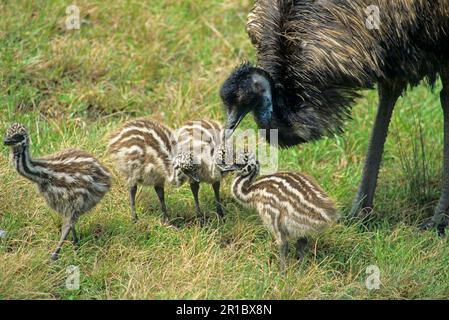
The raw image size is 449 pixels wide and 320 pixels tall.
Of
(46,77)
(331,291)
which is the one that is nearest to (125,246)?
(331,291)

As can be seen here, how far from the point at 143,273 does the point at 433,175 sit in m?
2.68

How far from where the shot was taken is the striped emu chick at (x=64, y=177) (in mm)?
5555

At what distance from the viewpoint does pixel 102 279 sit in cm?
560

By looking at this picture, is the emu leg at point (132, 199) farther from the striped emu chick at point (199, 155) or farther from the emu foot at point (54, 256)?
the emu foot at point (54, 256)

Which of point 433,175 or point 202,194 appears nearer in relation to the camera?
point 202,194

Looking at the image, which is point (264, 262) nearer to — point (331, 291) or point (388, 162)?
point (331, 291)

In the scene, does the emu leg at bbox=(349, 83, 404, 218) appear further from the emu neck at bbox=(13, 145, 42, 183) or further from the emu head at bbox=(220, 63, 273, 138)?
the emu neck at bbox=(13, 145, 42, 183)

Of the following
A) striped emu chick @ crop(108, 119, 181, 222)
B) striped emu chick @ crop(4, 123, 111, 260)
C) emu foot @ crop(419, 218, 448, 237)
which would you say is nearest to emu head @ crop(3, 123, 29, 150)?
striped emu chick @ crop(4, 123, 111, 260)

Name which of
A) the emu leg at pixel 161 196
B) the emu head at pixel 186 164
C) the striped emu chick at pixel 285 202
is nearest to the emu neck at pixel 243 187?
the striped emu chick at pixel 285 202

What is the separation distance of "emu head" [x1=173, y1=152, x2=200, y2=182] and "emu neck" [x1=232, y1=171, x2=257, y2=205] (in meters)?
0.26

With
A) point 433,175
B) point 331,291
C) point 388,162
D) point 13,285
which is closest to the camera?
point 13,285

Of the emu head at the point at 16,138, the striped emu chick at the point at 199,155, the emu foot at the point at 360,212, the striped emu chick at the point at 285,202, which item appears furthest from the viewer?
the emu foot at the point at 360,212

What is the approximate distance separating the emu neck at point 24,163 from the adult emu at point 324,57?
1.20m
